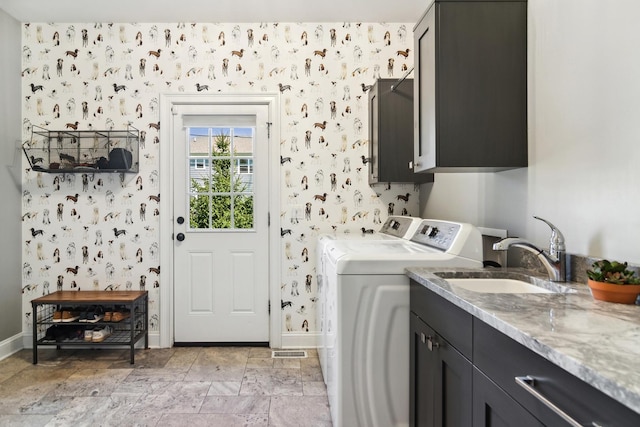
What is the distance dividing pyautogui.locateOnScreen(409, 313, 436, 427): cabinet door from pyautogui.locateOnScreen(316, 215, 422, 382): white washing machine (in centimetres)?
74

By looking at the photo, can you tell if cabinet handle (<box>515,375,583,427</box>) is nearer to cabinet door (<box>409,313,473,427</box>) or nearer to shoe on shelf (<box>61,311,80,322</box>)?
cabinet door (<box>409,313,473,427</box>)

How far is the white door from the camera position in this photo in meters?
3.12

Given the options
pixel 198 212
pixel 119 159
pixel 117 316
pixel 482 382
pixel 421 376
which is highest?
pixel 119 159

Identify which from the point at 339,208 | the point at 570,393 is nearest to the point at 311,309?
the point at 339,208

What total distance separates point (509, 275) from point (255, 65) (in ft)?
8.08

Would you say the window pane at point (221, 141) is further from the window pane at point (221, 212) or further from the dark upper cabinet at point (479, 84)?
the dark upper cabinet at point (479, 84)

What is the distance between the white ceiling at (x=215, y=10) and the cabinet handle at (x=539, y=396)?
2.72m

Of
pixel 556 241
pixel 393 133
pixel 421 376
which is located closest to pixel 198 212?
pixel 393 133

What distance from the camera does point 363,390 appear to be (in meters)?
1.69

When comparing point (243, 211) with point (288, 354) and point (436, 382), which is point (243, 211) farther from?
point (436, 382)

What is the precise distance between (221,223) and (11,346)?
1.82 metres

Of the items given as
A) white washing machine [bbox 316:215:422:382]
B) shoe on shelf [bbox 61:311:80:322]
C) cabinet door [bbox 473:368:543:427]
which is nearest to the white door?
white washing machine [bbox 316:215:422:382]

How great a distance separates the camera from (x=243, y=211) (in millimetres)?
3148

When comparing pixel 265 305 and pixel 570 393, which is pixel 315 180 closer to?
pixel 265 305
